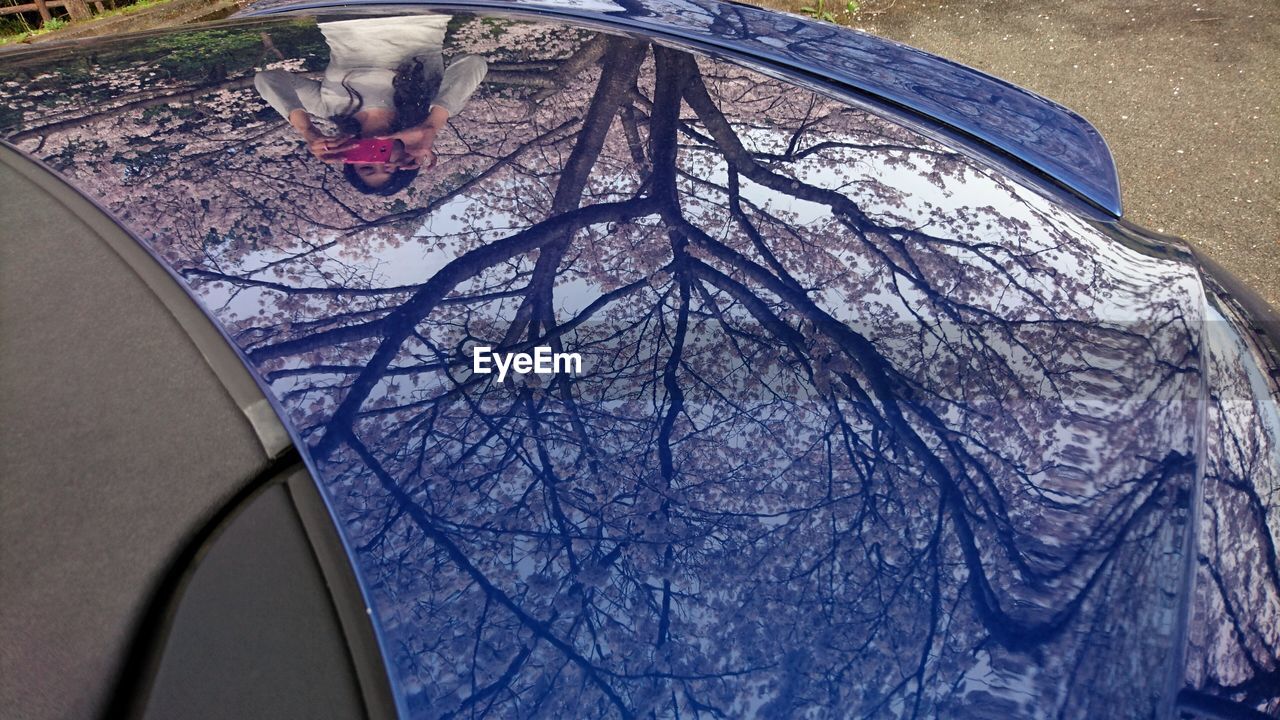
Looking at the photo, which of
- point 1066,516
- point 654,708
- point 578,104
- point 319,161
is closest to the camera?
point 654,708

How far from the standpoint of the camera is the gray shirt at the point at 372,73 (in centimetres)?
151

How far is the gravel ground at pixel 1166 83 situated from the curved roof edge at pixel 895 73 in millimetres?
1563

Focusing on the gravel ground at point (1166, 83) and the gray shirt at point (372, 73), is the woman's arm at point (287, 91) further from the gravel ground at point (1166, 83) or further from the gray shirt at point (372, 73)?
the gravel ground at point (1166, 83)

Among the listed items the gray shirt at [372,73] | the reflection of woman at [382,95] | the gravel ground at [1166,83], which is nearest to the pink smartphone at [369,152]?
the reflection of woman at [382,95]

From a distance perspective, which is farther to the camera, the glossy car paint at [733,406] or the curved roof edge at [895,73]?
the curved roof edge at [895,73]

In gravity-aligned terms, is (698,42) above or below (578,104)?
above

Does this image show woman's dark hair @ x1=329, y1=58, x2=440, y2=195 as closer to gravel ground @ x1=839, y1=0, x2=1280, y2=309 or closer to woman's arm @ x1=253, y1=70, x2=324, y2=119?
woman's arm @ x1=253, y1=70, x2=324, y2=119

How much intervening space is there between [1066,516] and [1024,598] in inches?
5.5

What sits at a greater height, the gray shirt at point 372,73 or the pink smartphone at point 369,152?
the gray shirt at point 372,73

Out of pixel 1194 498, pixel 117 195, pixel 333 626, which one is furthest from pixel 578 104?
pixel 1194 498

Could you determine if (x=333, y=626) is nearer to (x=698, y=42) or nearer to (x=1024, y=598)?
(x=1024, y=598)

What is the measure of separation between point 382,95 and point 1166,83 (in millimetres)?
3908

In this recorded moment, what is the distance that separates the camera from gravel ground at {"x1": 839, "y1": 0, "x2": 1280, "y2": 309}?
3.20 metres

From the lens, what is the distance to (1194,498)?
105 centimetres
